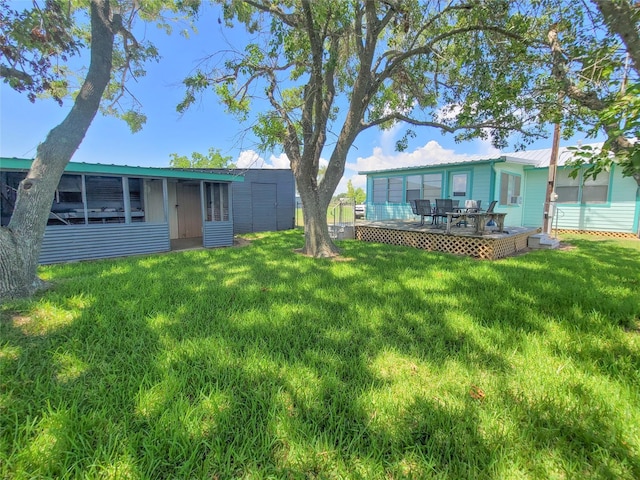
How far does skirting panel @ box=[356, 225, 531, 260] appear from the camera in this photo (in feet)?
23.9

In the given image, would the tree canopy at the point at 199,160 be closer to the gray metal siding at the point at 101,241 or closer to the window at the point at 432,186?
the window at the point at 432,186

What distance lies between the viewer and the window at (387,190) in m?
13.5

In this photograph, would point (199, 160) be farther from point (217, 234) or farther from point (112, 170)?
point (112, 170)

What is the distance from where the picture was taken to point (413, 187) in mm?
12906

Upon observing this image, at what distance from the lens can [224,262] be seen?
654 centimetres

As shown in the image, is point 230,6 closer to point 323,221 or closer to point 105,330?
point 323,221

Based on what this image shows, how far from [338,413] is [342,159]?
18.8 ft

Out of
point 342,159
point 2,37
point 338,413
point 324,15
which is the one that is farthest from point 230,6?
point 338,413

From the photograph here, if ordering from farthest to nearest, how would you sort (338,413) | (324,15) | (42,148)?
1. (324,15)
2. (42,148)
3. (338,413)

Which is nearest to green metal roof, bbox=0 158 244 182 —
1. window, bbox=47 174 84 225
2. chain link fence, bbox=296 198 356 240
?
window, bbox=47 174 84 225

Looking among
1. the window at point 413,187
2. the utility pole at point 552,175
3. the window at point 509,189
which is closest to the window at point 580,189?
the window at point 509,189

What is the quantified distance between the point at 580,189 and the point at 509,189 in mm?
2811

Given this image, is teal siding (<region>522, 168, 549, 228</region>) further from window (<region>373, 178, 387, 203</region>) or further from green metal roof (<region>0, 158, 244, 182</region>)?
green metal roof (<region>0, 158, 244, 182</region>)

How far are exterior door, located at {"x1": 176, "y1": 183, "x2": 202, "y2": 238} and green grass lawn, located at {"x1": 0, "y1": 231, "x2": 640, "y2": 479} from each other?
7.49 meters
